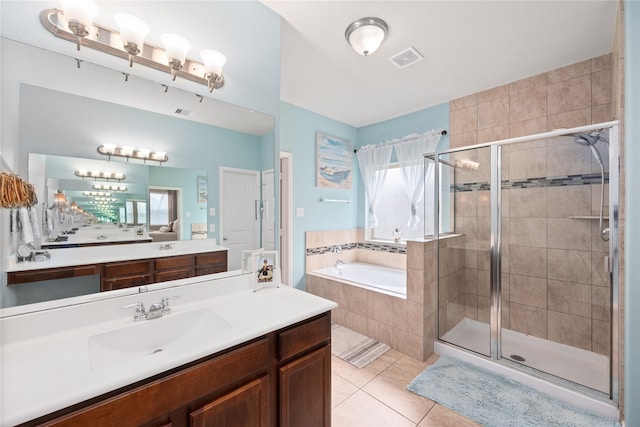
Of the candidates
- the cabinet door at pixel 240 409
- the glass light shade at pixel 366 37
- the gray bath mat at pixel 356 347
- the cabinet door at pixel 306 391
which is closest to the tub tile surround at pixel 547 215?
the gray bath mat at pixel 356 347

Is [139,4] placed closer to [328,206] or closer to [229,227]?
[229,227]

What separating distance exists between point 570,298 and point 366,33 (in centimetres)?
279

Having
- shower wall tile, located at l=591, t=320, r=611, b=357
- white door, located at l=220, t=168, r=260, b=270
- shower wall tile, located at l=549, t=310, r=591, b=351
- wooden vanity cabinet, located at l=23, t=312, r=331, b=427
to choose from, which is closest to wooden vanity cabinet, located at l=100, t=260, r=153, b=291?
white door, located at l=220, t=168, r=260, b=270

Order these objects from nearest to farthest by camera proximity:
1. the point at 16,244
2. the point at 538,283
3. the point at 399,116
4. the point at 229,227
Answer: the point at 16,244, the point at 229,227, the point at 538,283, the point at 399,116

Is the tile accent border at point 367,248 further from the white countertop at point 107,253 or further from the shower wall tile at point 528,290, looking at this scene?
the white countertop at point 107,253

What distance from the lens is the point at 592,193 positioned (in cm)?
208

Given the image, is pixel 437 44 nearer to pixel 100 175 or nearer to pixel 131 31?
pixel 131 31

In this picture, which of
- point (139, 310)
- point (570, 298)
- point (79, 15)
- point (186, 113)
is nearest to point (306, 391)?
point (139, 310)

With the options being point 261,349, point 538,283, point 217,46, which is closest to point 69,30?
point 217,46

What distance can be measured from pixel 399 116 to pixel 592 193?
217 centimetres

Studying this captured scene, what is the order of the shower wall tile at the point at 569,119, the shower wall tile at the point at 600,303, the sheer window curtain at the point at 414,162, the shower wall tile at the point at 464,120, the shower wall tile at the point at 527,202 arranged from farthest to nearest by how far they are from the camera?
the sheer window curtain at the point at 414,162, the shower wall tile at the point at 464,120, the shower wall tile at the point at 527,202, the shower wall tile at the point at 569,119, the shower wall tile at the point at 600,303

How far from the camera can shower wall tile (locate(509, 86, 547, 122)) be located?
7.99ft

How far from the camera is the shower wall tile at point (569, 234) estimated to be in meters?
2.15

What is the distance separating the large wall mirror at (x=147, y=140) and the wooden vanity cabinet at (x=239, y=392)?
62 centimetres
